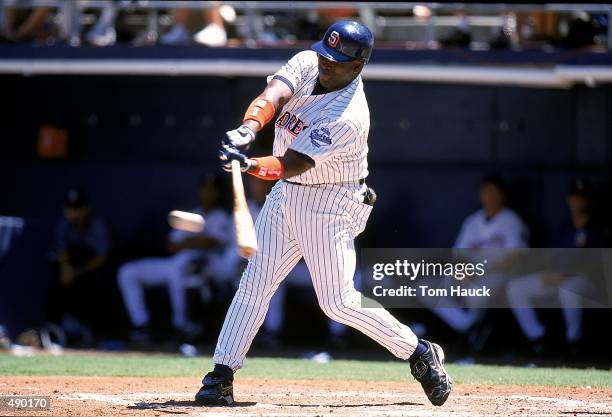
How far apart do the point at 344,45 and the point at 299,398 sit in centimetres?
173

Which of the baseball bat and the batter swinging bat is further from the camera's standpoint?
the batter swinging bat

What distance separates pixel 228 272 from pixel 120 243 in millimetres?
1289

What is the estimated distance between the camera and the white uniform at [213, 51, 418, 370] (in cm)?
483

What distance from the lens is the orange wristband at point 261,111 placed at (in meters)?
4.67

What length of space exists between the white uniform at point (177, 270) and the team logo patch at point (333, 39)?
420 cm

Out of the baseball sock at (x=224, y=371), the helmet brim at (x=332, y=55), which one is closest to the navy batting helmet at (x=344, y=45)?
the helmet brim at (x=332, y=55)

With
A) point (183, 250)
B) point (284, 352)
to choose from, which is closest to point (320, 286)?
point (284, 352)

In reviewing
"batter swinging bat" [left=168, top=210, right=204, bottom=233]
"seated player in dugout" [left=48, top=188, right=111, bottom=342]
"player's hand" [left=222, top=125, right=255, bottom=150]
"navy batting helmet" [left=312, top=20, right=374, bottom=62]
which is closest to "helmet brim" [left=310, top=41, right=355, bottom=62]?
"navy batting helmet" [left=312, top=20, right=374, bottom=62]

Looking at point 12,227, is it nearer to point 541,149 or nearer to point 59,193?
point 59,193

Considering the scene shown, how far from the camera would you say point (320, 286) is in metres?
4.89

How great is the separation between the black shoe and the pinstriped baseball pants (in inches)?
2.9
